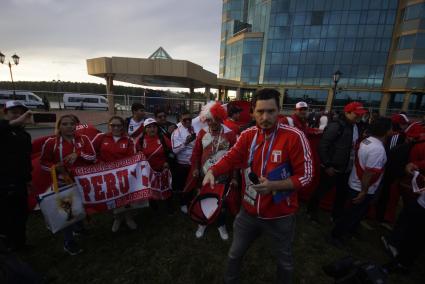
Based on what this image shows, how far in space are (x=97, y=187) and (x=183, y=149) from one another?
1.60 m

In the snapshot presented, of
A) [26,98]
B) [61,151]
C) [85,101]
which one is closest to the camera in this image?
[61,151]

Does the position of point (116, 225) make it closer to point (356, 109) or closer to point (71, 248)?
point (71, 248)

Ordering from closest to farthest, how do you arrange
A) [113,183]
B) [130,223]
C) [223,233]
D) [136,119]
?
[113,183] < [223,233] < [130,223] < [136,119]

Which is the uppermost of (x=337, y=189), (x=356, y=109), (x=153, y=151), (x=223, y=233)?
(x=356, y=109)

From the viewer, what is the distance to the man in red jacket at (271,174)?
1797 mm

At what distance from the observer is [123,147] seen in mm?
3473

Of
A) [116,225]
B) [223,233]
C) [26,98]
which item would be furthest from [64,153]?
[26,98]

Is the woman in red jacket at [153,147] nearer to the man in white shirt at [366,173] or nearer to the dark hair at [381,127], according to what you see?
the man in white shirt at [366,173]

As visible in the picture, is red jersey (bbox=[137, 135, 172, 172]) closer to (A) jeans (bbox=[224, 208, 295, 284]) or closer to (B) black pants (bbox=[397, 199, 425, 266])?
(A) jeans (bbox=[224, 208, 295, 284])

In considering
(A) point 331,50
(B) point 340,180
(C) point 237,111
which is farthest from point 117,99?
(A) point 331,50

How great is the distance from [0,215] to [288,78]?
1468 inches

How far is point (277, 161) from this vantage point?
6.04ft

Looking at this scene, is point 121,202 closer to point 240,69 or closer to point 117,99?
point 117,99

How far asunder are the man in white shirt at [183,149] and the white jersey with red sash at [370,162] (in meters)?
2.75
